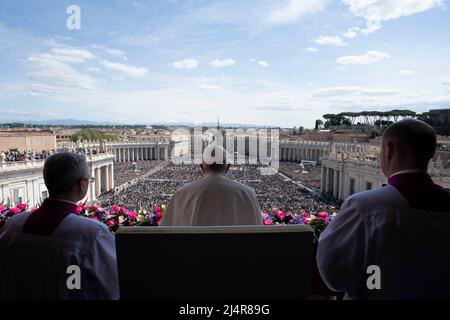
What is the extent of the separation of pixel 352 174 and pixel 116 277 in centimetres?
2057

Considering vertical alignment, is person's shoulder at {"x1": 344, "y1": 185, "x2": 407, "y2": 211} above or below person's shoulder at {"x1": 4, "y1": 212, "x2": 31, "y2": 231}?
above

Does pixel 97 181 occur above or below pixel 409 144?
below

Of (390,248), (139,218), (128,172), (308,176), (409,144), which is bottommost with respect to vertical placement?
(128,172)

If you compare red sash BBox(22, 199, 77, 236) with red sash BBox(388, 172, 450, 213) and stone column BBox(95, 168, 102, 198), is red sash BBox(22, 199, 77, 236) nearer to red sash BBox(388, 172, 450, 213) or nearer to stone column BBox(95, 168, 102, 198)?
red sash BBox(388, 172, 450, 213)

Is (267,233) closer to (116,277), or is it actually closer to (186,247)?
(186,247)

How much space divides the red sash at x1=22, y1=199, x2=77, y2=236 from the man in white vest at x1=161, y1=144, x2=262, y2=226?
83 cm

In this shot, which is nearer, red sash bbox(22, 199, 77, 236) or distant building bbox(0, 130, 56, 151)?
red sash bbox(22, 199, 77, 236)

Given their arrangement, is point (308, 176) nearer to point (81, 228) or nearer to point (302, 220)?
point (302, 220)

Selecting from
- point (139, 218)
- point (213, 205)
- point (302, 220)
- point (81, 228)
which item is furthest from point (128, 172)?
point (81, 228)

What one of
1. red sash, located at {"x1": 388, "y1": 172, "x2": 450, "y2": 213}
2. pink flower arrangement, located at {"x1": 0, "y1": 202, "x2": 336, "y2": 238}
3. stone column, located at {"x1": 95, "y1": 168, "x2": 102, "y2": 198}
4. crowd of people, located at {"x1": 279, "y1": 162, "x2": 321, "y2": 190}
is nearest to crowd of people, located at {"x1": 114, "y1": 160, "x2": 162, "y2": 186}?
stone column, located at {"x1": 95, "y1": 168, "x2": 102, "y2": 198}

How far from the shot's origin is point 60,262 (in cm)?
177

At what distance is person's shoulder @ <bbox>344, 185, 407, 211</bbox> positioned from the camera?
1.69 meters

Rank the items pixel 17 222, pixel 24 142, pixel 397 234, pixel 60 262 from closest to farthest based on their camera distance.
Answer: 1. pixel 397 234
2. pixel 60 262
3. pixel 17 222
4. pixel 24 142

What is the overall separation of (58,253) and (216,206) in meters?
1.13
